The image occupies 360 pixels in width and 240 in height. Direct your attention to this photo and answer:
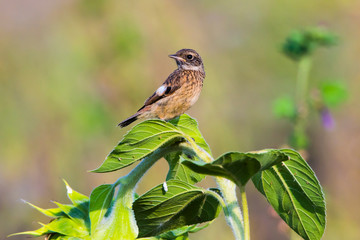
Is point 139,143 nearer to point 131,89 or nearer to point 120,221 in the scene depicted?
point 120,221

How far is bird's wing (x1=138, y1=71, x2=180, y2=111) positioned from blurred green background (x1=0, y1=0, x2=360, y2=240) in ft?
8.62

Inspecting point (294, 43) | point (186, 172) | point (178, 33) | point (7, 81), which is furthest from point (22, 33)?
point (186, 172)

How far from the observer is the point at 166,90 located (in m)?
3.04

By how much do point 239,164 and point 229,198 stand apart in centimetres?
13

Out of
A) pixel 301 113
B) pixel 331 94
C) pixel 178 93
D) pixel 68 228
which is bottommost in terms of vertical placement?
pixel 68 228

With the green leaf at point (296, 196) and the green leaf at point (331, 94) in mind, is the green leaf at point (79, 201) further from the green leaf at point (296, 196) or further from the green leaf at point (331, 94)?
the green leaf at point (331, 94)

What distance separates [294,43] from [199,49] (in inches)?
118

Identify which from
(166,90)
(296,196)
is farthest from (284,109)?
(296,196)

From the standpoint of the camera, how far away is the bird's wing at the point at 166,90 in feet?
9.54

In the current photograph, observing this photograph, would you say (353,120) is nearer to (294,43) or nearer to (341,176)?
(341,176)

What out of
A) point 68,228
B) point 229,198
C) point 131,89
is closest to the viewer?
point 229,198

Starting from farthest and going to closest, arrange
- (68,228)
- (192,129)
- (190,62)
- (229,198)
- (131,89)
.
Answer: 1. (131,89)
2. (190,62)
3. (192,129)
4. (68,228)
5. (229,198)

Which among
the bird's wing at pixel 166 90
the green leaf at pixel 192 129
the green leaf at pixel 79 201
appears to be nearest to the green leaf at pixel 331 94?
the bird's wing at pixel 166 90

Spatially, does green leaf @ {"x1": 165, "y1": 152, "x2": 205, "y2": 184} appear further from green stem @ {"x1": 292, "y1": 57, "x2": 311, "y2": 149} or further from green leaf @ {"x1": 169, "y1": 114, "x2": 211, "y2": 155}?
green stem @ {"x1": 292, "y1": 57, "x2": 311, "y2": 149}
